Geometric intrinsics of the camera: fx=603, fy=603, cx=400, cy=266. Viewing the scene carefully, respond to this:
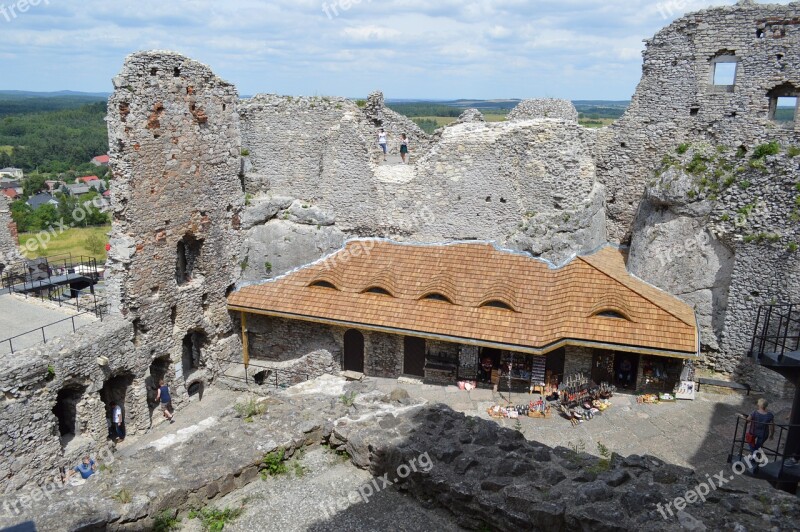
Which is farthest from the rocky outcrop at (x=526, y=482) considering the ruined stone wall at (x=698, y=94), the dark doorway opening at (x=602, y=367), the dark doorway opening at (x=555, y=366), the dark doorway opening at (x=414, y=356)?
the ruined stone wall at (x=698, y=94)

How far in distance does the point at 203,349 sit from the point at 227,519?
1229 centimetres

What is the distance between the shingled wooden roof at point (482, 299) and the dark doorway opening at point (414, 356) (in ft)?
3.57

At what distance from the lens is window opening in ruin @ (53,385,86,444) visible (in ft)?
51.1

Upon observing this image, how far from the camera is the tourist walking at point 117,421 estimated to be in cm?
1656

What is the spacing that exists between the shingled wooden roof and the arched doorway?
47.2 inches

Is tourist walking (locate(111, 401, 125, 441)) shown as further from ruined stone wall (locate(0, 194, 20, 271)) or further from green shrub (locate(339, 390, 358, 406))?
ruined stone wall (locate(0, 194, 20, 271))

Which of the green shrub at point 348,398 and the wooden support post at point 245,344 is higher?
the green shrub at point 348,398

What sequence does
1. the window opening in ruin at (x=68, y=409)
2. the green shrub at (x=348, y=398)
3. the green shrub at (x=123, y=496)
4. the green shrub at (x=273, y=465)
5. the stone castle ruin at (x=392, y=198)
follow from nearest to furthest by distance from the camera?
the green shrub at (x=123, y=496) < the green shrub at (x=273, y=465) < the green shrub at (x=348, y=398) < the window opening in ruin at (x=68, y=409) < the stone castle ruin at (x=392, y=198)

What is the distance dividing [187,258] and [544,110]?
14832 millimetres

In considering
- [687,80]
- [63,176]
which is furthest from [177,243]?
[63,176]

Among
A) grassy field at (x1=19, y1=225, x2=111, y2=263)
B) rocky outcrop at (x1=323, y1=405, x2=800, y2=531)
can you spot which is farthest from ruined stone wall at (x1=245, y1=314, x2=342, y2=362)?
grassy field at (x1=19, y1=225, x2=111, y2=263)

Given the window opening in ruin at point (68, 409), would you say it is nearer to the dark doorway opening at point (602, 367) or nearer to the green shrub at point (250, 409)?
the green shrub at point (250, 409)

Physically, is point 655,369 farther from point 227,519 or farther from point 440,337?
point 227,519

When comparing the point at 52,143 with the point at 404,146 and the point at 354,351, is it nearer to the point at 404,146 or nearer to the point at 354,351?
the point at 404,146
